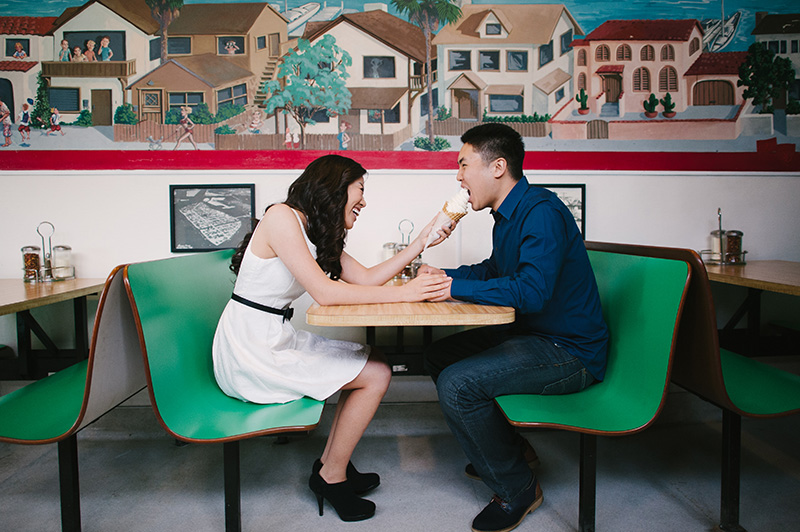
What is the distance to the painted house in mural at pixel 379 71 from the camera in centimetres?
279

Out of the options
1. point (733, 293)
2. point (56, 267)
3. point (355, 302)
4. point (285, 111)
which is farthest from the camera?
point (733, 293)

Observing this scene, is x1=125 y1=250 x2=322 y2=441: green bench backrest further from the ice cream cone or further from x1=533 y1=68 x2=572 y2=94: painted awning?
x1=533 y1=68 x2=572 y2=94: painted awning

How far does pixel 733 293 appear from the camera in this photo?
9.74 ft

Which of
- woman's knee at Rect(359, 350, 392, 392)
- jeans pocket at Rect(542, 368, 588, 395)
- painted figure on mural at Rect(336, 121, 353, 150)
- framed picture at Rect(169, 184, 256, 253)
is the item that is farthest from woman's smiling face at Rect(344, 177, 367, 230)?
framed picture at Rect(169, 184, 256, 253)

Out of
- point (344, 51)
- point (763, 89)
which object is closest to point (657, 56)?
point (763, 89)

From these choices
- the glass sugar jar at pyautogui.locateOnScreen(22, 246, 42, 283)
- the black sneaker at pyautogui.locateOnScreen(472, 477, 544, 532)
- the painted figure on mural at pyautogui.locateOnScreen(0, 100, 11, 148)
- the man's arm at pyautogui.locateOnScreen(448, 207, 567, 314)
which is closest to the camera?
the man's arm at pyautogui.locateOnScreen(448, 207, 567, 314)

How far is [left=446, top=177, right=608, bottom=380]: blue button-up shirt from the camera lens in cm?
156

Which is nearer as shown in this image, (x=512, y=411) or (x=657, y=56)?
(x=512, y=411)

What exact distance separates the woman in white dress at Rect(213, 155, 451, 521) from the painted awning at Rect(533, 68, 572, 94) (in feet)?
5.11

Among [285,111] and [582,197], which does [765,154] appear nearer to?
[582,197]

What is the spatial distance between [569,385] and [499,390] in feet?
0.86

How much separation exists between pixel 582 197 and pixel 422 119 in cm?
103

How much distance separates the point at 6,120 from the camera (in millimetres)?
2711

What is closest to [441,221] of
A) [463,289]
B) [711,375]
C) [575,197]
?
[463,289]
